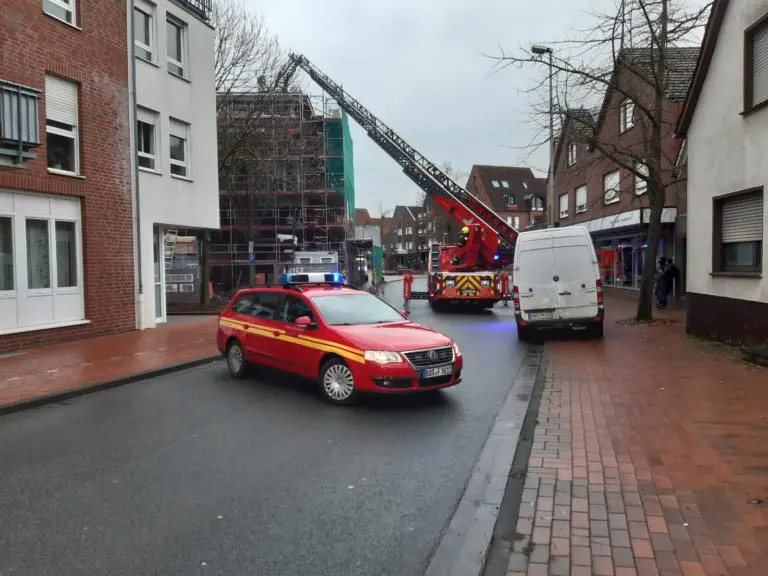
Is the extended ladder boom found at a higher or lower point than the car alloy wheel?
higher

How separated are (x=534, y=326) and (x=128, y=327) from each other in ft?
31.3

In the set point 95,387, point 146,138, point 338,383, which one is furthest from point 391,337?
point 146,138

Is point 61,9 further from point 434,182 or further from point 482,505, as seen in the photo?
point 434,182

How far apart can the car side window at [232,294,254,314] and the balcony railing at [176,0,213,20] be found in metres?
11.5

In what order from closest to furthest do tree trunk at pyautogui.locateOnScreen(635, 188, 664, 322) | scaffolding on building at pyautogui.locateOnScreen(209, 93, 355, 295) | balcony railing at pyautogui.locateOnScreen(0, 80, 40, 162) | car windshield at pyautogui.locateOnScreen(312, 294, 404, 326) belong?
car windshield at pyautogui.locateOnScreen(312, 294, 404, 326)
balcony railing at pyautogui.locateOnScreen(0, 80, 40, 162)
tree trunk at pyautogui.locateOnScreen(635, 188, 664, 322)
scaffolding on building at pyautogui.locateOnScreen(209, 93, 355, 295)

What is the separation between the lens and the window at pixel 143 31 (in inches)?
622

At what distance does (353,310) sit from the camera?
848cm

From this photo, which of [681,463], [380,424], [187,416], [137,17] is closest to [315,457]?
[380,424]

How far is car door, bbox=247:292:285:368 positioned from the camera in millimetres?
8617

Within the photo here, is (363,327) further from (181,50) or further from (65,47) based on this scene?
(181,50)

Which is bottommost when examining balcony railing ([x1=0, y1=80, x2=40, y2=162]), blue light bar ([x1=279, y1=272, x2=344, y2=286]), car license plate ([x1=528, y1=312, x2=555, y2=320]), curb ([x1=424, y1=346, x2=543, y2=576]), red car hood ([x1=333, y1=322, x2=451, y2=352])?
curb ([x1=424, y1=346, x2=543, y2=576])

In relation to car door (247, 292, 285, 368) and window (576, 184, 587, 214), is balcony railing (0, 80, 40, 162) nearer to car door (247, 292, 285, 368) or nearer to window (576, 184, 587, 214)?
Result: car door (247, 292, 285, 368)

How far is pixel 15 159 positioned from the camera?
10922mm

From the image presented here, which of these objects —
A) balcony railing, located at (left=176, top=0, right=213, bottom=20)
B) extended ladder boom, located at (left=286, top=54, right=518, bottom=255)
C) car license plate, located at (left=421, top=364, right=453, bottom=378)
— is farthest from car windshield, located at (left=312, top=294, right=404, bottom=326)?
extended ladder boom, located at (left=286, top=54, right=518, bottom=255)
